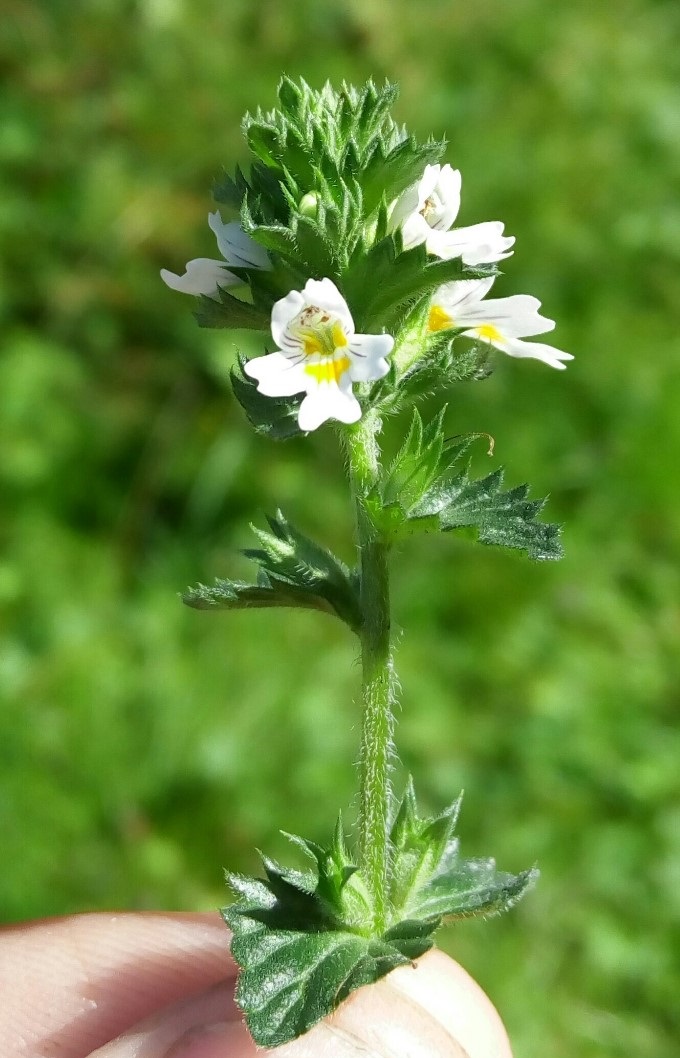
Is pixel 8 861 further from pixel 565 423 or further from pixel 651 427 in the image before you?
pixel 651 427

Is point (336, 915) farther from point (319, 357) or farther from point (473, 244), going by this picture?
point (473, 244)

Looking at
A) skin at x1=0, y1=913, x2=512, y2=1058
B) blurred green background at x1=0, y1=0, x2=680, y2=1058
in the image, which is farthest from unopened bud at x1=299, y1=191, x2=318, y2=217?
blurred green background at x1=0, y1=0, x2=680, y2=1058

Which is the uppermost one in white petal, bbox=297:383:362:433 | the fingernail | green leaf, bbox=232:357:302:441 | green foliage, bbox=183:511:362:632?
green leaf, bbox=232:357:302:441

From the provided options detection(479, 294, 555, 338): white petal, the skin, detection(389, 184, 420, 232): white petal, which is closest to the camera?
detection(389, 184, 420, 232): white petal

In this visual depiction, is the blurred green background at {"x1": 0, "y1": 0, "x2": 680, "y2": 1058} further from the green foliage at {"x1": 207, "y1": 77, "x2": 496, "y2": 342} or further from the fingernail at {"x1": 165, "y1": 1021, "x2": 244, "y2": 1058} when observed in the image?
the green foliage at {"x1": 207, "y1": 77, "x2": 496, "y2": 342}

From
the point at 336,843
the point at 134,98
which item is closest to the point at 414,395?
the point at 336,843

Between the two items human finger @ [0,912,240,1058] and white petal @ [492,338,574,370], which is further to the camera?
human finger @ [0,912,240,1058]
